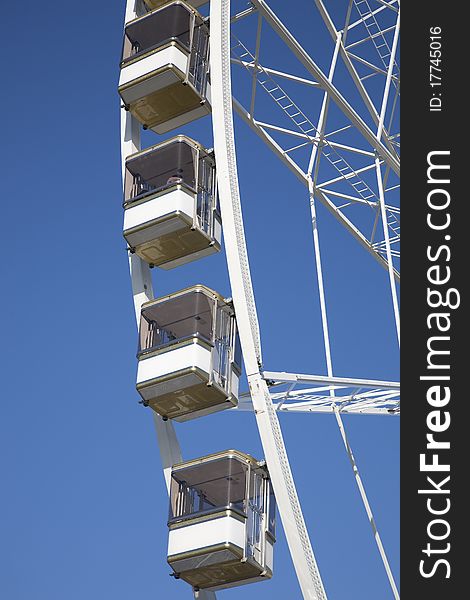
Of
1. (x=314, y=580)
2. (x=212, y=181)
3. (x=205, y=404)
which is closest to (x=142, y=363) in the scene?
(x=205, y=404)

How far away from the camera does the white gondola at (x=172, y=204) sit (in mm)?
15789

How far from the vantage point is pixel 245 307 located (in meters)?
13.9

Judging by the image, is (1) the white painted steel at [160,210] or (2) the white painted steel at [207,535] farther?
(1) the white painted steel at [160,210]

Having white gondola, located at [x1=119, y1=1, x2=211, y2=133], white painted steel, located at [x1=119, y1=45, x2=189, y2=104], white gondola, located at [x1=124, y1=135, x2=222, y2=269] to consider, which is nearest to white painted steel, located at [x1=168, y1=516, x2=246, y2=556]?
white gondola, located at [x1=124, y1=135, x2=222, y2=269]

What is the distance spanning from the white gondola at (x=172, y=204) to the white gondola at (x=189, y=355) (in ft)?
3.53

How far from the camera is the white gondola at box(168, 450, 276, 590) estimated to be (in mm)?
13500

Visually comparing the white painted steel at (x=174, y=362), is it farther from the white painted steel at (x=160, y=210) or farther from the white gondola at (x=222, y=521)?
the white painted steel at (x=160, y=210)

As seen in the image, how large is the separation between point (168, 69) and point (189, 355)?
14.4 ft

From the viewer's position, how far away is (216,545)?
13.5 metres

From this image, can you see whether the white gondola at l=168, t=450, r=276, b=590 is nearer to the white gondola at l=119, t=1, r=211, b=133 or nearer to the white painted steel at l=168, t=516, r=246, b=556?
the white painted steel at l=168, t=516, r=246, b=556

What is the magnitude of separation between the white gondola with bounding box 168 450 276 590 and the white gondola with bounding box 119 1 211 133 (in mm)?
5439

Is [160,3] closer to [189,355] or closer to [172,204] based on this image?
[172,204]

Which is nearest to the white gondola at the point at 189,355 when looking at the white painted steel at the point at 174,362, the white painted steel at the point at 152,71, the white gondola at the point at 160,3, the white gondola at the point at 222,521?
the white painted steel at the point at 174,362

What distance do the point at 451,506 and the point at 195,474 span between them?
16.3 ft
